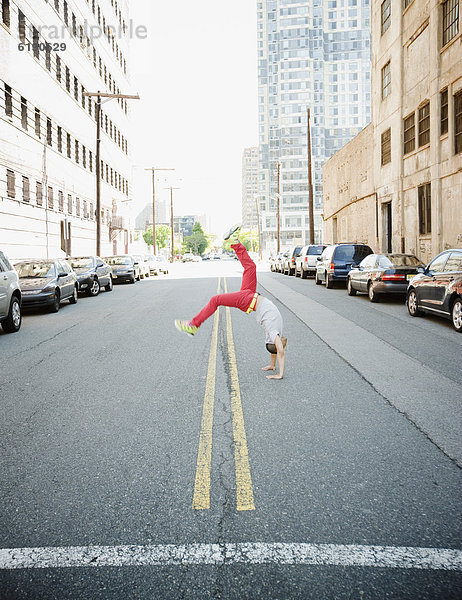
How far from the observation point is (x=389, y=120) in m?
29.6

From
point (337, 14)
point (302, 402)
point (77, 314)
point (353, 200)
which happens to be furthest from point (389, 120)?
point (337, 14)

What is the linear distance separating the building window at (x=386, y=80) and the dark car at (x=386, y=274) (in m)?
15.7

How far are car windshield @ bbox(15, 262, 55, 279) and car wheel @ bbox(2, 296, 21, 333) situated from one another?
445cm

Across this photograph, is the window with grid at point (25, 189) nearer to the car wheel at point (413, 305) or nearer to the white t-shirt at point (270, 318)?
the car wheel at point (413, 305)

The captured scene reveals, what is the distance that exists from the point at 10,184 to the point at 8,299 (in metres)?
16.9

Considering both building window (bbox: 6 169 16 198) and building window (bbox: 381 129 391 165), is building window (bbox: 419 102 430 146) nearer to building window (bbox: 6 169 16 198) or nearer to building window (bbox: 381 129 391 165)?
building window (bbox: 381 129 391 165)

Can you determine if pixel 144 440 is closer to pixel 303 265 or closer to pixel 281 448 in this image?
pixel 281 448

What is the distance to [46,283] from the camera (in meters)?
16.1

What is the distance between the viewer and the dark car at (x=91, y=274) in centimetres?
2194

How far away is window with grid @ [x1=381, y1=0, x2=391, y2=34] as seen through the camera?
98.0ft

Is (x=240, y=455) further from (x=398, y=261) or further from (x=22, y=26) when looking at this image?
(x=22, y=26)

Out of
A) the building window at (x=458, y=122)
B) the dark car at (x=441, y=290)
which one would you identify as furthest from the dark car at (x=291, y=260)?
the dark car at (x=441, y=290)

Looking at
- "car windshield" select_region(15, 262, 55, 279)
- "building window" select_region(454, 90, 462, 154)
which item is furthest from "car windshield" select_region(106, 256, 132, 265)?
"building window" select_region(454, 90, 462, 154)

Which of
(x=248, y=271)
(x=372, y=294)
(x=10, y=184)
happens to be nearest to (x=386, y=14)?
(x=372, y=294)
